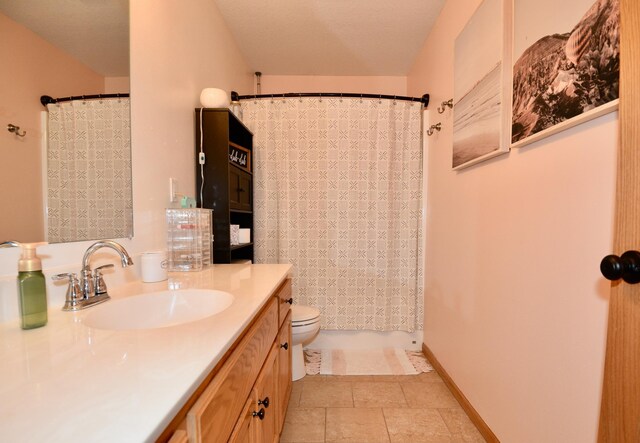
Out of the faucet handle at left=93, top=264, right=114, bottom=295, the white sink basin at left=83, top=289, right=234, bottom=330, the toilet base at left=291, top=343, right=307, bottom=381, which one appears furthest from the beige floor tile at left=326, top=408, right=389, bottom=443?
the faucet handle at left=93, top=264, right=114, bottom=295

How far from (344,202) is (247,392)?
1652 mm

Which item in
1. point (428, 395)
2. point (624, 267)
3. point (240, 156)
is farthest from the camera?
point (240, 156)

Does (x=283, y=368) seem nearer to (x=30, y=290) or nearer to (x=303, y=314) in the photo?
(x=303, y=314)

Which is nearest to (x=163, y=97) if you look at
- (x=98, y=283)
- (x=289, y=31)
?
(x=98, y=283)

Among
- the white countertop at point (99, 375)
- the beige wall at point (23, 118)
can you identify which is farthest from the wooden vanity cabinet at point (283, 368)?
the beige wall at point (23, 118)

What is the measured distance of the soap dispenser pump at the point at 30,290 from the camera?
2.12 feet

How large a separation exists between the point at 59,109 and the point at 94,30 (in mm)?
364

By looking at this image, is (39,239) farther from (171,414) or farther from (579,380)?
(579,380)

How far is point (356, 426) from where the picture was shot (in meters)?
1.48

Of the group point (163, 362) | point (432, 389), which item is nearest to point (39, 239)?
point (163, 362)

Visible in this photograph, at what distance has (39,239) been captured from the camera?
0.77 m

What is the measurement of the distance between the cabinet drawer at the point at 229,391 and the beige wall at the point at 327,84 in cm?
258

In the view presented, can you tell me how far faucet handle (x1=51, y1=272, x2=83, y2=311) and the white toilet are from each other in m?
1.15

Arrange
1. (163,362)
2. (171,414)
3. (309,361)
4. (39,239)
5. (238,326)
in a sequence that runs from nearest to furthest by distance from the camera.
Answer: (171,414)
(163,362)
(238,326)
(39,239)
(309,361)
